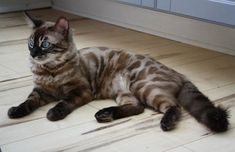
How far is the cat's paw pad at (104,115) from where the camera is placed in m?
1.53

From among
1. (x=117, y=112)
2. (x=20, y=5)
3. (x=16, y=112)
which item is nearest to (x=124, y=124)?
(x=117, y=112)

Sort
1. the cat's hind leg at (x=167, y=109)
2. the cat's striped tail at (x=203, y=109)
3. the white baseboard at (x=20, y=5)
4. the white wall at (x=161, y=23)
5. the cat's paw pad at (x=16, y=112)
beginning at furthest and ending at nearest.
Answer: the white baseboard at (x=20, y=5) < the white wall at (x=161, y=23) < the cat's paw pad at (x=16, y=112) < the cat's hind leg at (x=167, y=109) < the cat's striped tail at (x=203, y=109)

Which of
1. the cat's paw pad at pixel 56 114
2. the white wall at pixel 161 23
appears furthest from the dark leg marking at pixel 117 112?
the white wall at pixel 161 23

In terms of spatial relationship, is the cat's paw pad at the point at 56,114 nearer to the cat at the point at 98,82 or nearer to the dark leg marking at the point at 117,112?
the cat at the point at 98,82

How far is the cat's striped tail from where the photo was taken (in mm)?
1368

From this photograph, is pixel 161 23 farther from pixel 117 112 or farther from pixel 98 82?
pixel 117 112

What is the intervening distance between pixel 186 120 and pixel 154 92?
0.16 metres

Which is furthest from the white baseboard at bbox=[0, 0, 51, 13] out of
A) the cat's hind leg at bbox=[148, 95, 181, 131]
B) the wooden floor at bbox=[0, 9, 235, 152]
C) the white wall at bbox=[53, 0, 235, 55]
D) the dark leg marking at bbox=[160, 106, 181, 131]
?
the dark leg marking at bbox=[160, 106, 181, 131]

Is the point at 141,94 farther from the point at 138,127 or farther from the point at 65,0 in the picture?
the point at 65,0

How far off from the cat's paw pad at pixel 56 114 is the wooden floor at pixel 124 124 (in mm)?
21

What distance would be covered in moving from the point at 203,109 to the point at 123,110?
0.31m

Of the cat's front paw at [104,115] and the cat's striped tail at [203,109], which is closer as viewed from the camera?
the cat's striped tail at [203,109]

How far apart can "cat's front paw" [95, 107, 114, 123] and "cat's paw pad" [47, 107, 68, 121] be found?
0.43 feet

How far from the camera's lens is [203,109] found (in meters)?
1.43
